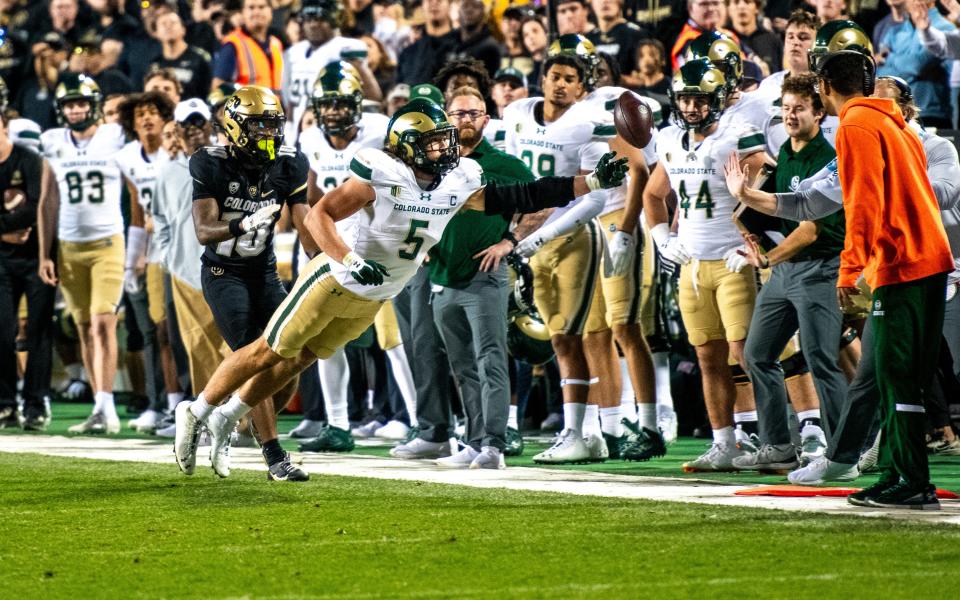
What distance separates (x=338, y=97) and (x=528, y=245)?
73.6 inches

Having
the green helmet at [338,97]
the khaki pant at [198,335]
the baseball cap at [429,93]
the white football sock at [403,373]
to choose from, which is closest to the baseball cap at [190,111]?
the green helmet at [338,97]

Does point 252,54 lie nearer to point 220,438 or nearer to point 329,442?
point 329,442

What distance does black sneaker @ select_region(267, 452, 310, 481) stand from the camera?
7.71 meters

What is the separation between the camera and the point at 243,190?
26.3 ft

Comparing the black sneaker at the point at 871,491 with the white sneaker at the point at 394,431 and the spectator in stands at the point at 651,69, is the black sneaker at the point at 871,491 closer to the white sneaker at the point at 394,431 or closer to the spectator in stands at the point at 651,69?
the white sneaker at the point at 394,431

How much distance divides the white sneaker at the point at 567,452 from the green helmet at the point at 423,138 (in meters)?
1.97

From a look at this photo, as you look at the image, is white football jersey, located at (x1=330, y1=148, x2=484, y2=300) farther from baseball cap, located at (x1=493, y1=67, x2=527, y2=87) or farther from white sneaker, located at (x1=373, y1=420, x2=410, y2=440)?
baseball cap, located at (x1=493, y1=67, x2=527, y2=87)

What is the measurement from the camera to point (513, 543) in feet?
18.6

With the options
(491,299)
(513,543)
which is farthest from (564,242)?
(513,543)

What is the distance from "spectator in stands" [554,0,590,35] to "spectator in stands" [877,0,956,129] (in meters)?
Answer: 2.40

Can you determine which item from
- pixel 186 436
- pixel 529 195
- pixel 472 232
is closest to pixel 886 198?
pixel 529 195

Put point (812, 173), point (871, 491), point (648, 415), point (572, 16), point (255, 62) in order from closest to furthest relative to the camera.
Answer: point (871, 491), point (812, 173), point (648, 415), point (572, 16), point (255, 62)

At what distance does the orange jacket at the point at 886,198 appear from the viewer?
6.17 meters

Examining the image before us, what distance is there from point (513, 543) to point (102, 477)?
3.15 meters
